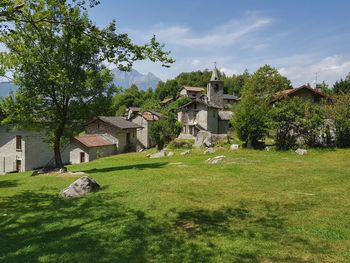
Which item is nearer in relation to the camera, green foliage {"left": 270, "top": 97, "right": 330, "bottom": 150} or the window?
green foliage {"left": 270, "top": 97, "right": 330, "bottom": 150}

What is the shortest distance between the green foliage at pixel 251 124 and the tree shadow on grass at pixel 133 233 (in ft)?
80.1

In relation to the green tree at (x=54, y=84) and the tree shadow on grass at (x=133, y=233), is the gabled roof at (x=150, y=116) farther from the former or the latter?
the tree shadow on grass at (x=133, y=233)

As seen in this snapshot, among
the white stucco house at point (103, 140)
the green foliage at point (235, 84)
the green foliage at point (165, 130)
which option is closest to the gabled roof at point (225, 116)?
the green foliage at point (165, 130)

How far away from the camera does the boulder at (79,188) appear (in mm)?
15414

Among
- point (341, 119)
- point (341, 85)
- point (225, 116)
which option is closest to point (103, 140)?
point (225, 116)

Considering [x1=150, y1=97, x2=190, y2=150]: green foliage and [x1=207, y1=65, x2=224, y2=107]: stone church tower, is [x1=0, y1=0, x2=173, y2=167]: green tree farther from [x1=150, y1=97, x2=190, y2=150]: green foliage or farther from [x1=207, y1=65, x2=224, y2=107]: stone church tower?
[x1=207, y1=65, x2=224, y2=107]: stone church tower

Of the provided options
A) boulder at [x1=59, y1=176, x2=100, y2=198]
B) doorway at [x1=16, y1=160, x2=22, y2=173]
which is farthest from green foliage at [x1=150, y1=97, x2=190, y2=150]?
boulder at [x1=59, y1=176, x2=100, y2=198]

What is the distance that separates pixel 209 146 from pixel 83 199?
30666mm

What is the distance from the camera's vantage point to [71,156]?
160ft

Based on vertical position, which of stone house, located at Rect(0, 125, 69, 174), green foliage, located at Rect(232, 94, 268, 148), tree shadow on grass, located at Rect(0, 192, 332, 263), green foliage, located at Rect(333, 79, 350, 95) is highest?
green foliage, located at Rect(333, 79, 350, 95)

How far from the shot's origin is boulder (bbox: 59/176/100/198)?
15414mm

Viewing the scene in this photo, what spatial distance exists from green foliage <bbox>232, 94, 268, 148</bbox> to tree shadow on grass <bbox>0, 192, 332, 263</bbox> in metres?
24.4

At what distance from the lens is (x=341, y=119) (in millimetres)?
33500

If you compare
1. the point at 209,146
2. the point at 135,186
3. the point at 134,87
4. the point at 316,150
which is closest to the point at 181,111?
the point at 209,146
